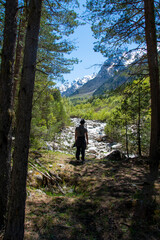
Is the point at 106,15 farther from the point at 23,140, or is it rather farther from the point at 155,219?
the point at 155,219

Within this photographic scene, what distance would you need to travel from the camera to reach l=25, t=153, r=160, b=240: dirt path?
2404mm

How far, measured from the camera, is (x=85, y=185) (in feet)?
14.5

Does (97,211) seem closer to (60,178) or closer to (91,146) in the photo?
(60,178)

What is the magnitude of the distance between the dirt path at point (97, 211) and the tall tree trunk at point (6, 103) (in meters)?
0.84

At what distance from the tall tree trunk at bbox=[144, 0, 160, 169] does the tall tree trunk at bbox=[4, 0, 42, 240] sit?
4487 mm

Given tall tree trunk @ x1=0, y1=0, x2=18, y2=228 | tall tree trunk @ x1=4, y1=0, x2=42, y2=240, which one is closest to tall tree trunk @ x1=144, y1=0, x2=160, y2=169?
tall tree trunk @ x1=4, y1=0, x2=42, y2=240

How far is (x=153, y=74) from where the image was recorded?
5.30 m

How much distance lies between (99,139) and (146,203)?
661 inches

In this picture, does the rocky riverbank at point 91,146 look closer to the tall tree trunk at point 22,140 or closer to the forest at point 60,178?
the forest at point 60,178

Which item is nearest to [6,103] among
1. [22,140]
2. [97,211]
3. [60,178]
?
[22,140]

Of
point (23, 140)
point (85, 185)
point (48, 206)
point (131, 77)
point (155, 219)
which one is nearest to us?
point (23, 140)

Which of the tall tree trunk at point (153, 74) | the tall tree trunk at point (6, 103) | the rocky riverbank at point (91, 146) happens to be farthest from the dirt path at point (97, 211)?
the rocky riverbank at point (91, 146)

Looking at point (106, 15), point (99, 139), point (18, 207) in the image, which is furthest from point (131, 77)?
point (99, 139)

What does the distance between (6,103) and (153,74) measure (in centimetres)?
507
